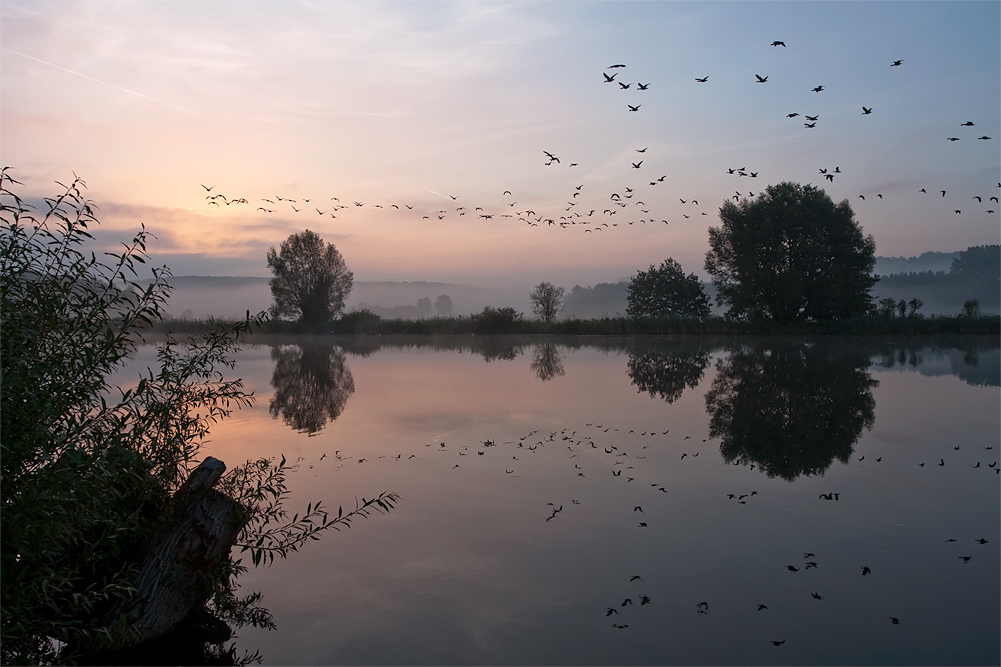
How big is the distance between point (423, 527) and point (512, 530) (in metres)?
0.91

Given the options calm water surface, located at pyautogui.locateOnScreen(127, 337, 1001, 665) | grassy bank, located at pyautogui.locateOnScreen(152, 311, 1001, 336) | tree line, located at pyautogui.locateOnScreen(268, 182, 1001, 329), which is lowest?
calm water surface, located at pyautogui.locateOnScreen(127, 337, 1001, 665)

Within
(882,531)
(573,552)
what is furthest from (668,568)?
(882,531)

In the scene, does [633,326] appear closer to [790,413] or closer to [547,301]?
[547,301]

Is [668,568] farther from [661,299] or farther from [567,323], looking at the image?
[661,299]

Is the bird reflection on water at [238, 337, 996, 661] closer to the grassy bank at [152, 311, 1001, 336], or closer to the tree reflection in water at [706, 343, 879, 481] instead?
the tree reflection in water at [706, 343, 879, 481]

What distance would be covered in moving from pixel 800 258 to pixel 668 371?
30.9 m

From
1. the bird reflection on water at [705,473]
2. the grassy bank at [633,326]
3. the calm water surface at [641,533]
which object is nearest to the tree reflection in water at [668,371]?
the bird reflection on water at [705,473]

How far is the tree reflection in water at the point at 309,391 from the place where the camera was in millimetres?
13234

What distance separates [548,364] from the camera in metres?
24.8

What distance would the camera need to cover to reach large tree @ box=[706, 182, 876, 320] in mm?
46438

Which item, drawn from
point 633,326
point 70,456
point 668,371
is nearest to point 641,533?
point 70,456

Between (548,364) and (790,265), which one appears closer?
(548,364)

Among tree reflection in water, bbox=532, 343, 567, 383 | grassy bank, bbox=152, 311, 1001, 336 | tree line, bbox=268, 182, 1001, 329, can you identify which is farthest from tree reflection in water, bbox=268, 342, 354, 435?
tree line, bbox=268, 182, 1001, 329

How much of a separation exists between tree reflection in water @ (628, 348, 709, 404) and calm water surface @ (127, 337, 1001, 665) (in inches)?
85.7
